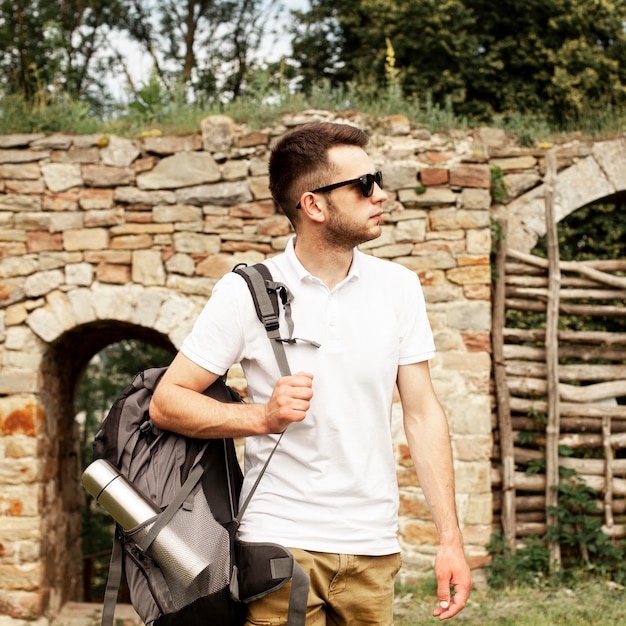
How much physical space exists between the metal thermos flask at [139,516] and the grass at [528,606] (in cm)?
282

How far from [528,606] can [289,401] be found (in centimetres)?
339

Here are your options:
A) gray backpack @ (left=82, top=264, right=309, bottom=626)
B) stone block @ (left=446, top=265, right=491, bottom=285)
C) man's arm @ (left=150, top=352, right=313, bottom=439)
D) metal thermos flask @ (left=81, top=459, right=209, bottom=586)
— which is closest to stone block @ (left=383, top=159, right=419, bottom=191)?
stone block @ (left=446, top=265, right=491, bottom=285)

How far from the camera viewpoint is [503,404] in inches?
209

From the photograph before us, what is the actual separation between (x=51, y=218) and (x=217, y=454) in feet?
12.9

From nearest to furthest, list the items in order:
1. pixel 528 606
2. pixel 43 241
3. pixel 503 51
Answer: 1. pixel 528 606
2. pixel 43 241
3. pixel 503 51

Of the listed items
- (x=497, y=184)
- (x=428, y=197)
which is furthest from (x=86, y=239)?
(x=497, y=184)

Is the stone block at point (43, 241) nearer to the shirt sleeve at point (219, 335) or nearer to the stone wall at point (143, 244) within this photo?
the stone wall at point (143, 244)

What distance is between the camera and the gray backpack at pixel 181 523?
1.77 meters

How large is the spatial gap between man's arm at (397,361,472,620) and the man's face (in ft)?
1.33

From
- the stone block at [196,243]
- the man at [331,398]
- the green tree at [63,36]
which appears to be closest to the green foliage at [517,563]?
the stone block at [196,243]

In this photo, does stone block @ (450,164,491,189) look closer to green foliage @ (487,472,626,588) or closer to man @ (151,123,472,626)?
green foliage @ (487,472,626,588)

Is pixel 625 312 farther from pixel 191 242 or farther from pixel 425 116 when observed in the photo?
pixel 191 242

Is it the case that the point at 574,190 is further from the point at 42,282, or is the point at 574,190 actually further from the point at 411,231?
the point at 42,282

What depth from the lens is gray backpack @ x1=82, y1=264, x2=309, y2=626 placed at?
5.80 ft
